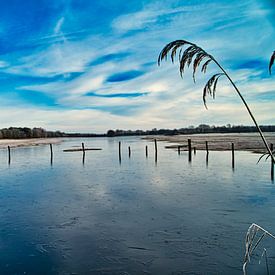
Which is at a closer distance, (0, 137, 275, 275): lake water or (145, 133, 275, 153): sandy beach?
(0, 137, 275, 275): lake water

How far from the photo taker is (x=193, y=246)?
6.34 metres

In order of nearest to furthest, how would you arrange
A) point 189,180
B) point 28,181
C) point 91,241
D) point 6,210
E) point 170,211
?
point 91,241 < point 170,211 < point 6,210 < point 189,180 < point 28,181

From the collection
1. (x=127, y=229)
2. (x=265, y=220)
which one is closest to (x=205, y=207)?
(x=265, y=220)

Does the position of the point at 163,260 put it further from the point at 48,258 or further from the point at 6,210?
the point at 6,210

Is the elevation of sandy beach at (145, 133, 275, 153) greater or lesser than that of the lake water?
greater

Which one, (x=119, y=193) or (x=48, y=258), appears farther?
(x=119, y=193)

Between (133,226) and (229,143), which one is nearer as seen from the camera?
(133,226)

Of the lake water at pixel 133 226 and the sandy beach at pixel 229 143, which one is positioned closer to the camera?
the lake water at pixel 133 226

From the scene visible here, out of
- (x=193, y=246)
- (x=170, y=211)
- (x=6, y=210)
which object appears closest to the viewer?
(x=193, y=246)

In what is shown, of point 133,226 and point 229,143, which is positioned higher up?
point 229,143

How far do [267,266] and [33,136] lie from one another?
510 feet

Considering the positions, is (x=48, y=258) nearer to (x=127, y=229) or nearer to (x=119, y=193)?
(x=127, y=229)

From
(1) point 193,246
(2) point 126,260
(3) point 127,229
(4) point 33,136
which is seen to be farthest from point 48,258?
(4) point 33,136

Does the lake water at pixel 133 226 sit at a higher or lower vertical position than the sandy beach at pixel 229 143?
lower
